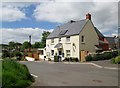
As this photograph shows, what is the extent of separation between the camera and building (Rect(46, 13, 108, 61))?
44.7 m

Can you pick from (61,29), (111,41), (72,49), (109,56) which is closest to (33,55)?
(61,29)

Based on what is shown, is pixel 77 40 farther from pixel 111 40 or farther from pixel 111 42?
pixel 111 40

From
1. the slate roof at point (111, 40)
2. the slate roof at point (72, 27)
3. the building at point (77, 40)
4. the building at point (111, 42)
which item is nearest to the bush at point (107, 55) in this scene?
the building at point (77, 40)

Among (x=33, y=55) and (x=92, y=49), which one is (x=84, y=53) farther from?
(x=33, y=55)

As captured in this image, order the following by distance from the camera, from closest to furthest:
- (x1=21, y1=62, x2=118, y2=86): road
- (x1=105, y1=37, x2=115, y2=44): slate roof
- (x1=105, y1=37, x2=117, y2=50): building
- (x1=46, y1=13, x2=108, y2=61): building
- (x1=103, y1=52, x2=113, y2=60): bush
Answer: (x1=21, y1=62, x2=118, y2=86): road, (x1=103, y1=52, x2=113, y2=60): bush, (x1=46, y1=13, x2=108, y2=61): building, (x1=105, y1=37, x2=117, y2=50): building, (x1=105, y1=37, x2=115, y2=44): slate roof

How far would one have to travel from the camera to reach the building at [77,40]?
147 ft

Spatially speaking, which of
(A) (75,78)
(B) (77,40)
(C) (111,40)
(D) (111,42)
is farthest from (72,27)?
(C) (111,40)

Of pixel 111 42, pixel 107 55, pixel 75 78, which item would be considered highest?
pixel 111 42

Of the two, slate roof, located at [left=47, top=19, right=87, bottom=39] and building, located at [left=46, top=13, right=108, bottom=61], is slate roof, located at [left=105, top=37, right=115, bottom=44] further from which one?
slate roof, located at [left=47, top=19, right=87, bottom=39]

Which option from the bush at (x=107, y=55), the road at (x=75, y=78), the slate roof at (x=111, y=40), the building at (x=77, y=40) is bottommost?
the road at (x=75, y=78)

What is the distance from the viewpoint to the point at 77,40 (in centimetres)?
4466

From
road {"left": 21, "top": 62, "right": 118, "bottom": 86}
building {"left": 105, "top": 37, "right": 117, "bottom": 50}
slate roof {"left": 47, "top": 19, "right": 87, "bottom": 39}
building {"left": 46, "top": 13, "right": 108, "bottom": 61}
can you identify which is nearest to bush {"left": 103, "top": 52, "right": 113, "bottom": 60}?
building {"left": 46, "top": 13, "right": 108, "bottom": 61}

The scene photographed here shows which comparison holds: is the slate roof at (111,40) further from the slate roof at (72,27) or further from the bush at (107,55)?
the bush at (107,55)

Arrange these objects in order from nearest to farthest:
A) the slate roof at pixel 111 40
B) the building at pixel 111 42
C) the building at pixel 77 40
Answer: the building at pixel 77 40
the building at pixel 111 42
the slate roof at pixel 111 40
